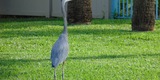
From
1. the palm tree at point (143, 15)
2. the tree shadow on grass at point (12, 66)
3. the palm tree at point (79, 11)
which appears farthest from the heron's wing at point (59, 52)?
Result: the palm tree at point (79, 11)

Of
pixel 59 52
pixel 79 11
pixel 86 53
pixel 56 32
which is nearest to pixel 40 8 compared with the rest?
pixel 79 11

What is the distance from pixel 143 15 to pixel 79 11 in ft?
7.94

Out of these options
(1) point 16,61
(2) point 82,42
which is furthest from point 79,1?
(1) point 16,61

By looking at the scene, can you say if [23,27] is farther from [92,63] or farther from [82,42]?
[92,63]

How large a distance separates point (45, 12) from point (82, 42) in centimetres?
989

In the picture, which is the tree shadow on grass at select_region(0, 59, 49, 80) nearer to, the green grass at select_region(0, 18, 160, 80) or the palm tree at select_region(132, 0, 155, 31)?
the green grass at select_region(0, 18, 160, 80)

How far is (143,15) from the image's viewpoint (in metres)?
14.9

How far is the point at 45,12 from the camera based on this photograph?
73.0ft

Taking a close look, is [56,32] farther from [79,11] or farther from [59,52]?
[59,52]

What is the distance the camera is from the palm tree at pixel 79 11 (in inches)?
651

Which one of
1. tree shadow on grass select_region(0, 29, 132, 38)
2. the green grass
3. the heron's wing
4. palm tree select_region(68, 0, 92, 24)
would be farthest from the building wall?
the heron's wing

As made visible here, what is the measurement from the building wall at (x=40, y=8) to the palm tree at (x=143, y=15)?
5674mm

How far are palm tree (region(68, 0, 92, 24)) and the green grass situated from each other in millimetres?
614

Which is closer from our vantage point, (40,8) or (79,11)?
(79,11)
